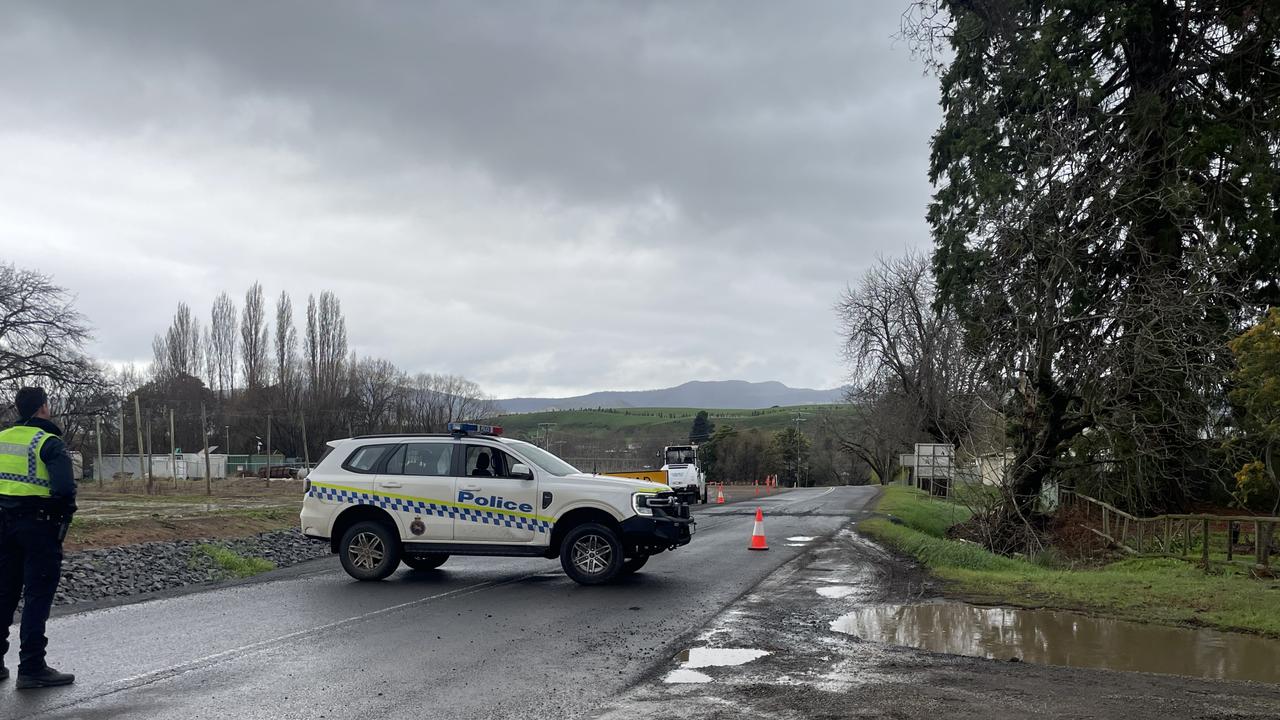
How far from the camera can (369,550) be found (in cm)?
1295

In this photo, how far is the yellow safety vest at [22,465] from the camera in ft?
23.5

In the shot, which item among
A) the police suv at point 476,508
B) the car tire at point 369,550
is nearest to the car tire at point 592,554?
the police suv at point 476,508

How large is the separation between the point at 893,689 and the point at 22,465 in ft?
22.1

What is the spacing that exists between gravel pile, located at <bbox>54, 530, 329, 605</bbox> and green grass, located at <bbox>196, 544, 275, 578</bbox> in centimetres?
13

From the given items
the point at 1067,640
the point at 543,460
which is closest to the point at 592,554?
the point at 543,460

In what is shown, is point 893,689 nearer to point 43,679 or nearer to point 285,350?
point 43,679

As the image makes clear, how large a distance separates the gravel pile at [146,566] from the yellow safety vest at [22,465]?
A: 5873 millimetres

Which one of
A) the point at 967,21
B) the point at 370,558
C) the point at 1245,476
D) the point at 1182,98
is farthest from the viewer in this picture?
the point at 967,21

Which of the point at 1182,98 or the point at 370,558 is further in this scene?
the point at 1182,98

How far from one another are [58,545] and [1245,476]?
18.9 metres

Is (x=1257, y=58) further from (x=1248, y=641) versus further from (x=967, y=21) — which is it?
(x=1248, y=641)

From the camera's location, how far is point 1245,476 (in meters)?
17.7

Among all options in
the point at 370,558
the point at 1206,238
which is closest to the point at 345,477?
the point at 370,558

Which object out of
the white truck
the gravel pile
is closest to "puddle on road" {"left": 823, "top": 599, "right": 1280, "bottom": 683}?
the gravel pile
